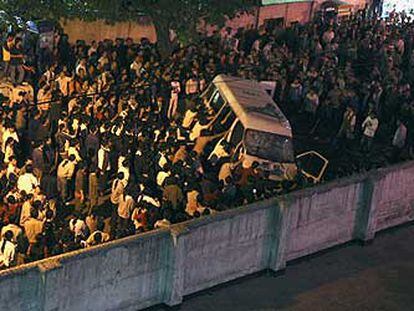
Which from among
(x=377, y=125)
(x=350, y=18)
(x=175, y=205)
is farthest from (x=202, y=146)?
(x=350, y=18)

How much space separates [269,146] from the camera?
67.3 ft

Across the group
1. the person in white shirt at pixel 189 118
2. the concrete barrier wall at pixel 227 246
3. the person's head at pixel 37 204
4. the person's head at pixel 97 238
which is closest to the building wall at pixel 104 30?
the person in white shirt at pixel 189 118

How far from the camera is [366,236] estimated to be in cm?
1922

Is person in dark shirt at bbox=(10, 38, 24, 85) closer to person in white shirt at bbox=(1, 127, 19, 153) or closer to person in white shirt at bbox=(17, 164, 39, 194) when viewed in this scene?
person in white shirt at bbox=(1, 127, 19, 153)

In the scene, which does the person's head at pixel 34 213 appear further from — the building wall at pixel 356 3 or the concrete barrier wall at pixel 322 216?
the building wall at pixel 356 3

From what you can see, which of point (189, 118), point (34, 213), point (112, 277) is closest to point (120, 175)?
point (34, 213)

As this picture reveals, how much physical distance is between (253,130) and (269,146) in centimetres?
49

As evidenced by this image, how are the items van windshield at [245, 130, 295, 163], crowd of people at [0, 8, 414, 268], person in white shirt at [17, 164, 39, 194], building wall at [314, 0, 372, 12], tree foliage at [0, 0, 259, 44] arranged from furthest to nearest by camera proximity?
1. building wall at [314, 0, 372, 12]
2. tree foliage at [0, 0, 259, 44]
3. van windshield at [245, 130, 295, 163]
4. person in white shirt at [17, 164, 39, 194]
5. crowd of people at [0, 8, 414, 268]

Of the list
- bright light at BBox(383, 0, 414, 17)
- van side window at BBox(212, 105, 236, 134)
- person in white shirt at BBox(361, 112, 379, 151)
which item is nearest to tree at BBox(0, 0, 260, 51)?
van side window at BBox(212, 105, 236, 134)

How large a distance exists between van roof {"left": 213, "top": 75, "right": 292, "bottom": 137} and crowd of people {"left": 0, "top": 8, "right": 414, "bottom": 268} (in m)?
0.67

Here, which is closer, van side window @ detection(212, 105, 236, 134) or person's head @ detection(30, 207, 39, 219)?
person's head @ detection(30, 207, 39, 219)

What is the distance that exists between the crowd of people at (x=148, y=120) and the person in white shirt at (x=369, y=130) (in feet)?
0.11

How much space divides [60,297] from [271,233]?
441cm

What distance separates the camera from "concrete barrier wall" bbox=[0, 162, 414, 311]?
14391mm
